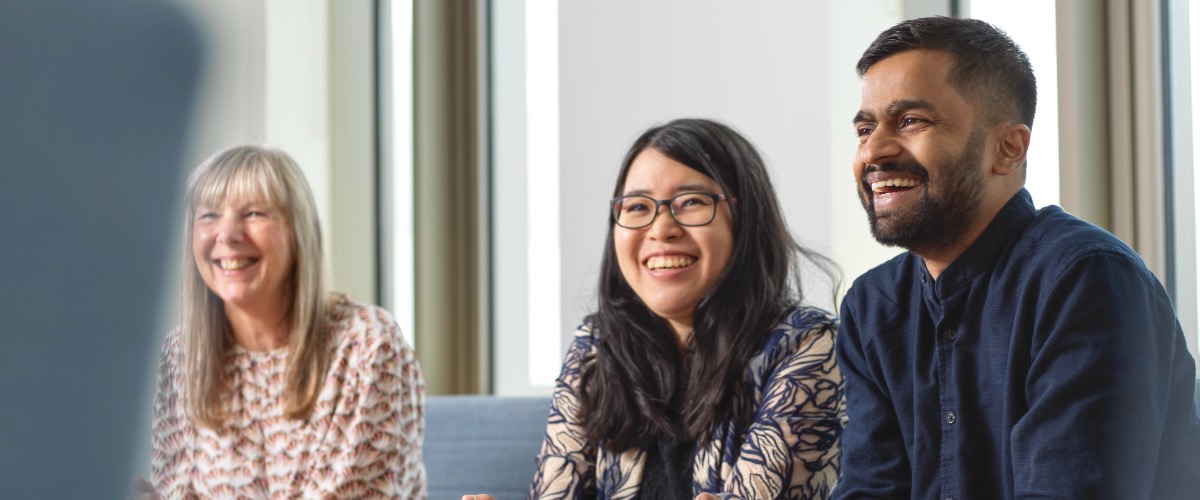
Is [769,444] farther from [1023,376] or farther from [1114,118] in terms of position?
[1114,118]

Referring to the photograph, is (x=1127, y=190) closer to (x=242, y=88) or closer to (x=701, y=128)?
(x=701, y=128)

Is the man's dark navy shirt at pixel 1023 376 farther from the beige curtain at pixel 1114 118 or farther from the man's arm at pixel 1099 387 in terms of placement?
the beige curtain at pixel 1114 118

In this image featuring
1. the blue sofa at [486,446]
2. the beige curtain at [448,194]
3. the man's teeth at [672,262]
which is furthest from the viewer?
the beige curtain at [448,194]

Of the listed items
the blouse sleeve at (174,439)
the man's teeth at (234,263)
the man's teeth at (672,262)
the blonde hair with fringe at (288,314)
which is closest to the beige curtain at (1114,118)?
the man's teeth at (672,262)

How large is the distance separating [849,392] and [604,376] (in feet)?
1.97

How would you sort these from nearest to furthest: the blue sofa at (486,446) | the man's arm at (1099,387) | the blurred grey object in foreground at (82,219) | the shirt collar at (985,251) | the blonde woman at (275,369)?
the blurred grey object in foreground at (82,219), the man's arm at (1099,387), the shirt collar at (985,251), the blonde woman at (275,369), the blue sofa at (486,446)

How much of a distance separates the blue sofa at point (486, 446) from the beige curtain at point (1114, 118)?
1.34m

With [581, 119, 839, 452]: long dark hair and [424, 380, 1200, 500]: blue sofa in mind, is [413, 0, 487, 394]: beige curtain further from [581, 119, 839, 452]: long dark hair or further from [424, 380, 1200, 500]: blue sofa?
[581, 119, 839, 452]: long dark hair

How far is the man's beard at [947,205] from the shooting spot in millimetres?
1536

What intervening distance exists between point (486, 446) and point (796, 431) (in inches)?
→ 43.2

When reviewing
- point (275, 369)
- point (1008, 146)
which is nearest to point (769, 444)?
point (1008, 146)

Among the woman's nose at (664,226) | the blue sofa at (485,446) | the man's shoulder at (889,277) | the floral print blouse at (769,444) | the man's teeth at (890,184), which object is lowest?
the blue sofa at (485,446)

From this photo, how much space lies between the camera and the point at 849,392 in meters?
1.71

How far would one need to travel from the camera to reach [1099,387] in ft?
4.37
